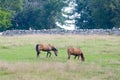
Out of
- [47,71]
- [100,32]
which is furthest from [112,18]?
[47,71]

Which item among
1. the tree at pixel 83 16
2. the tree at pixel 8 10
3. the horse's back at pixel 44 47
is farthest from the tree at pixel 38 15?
the horse's back at pixel 44 47

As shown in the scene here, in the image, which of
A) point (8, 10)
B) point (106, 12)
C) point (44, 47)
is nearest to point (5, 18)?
point (8, 10)

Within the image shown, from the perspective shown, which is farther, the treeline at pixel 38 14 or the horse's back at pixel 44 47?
the treeline at pixel 38 14

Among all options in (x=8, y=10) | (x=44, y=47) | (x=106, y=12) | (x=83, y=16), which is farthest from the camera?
(x=83, y=16)

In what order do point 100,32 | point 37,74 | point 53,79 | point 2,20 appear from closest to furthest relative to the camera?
point 53,79
point 37,74
point 100,32
point 2,20

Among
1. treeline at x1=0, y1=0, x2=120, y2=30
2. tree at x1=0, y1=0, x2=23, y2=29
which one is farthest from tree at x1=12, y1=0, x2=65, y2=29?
tree at x1=0, y1=0, x2=23, y2=29

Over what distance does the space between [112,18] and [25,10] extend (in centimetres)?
1865

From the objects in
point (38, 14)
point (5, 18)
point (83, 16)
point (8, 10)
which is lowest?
point (83, 16)

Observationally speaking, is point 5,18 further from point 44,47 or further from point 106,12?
point 44,47

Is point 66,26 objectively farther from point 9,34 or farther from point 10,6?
point 9,34

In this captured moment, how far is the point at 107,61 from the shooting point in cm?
2470

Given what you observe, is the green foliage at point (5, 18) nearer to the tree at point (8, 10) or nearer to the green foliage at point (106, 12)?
the tree at point (8, 10)

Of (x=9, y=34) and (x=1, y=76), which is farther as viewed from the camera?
(x=9, y=34)

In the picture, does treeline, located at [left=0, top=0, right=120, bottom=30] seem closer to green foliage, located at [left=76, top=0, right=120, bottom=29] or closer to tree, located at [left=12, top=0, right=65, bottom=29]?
tree, located at [left=12, top=0, right=65, bottom=29]
